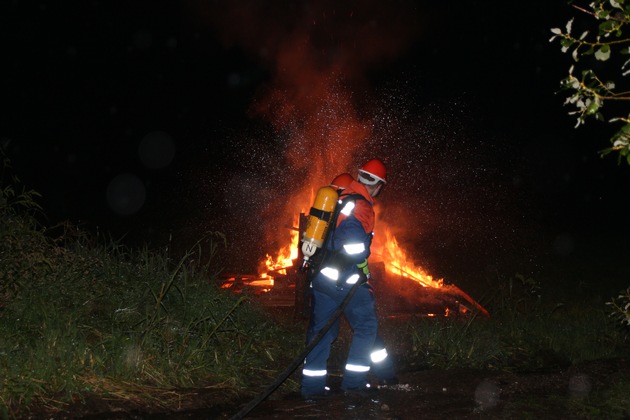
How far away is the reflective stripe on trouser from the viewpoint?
5.41m

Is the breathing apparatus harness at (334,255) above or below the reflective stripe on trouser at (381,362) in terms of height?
above

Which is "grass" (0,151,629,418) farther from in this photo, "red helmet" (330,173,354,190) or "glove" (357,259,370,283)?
"red helmet" (330,173,354,190)

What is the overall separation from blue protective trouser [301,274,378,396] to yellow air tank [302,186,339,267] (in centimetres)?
34

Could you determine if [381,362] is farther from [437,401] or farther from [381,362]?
[437,401]

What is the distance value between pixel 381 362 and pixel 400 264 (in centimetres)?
428

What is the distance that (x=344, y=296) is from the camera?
17.3 ft

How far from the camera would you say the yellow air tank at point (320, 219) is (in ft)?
16.5

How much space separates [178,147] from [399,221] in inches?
712

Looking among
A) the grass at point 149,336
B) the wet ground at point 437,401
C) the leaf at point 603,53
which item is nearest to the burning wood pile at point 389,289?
the grass at point 149,336

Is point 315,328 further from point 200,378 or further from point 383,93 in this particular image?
point 383,93

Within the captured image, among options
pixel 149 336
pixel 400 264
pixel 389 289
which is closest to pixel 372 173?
pixel 149 336

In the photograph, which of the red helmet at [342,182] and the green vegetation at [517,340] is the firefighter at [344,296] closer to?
the red helmet at [342,182]

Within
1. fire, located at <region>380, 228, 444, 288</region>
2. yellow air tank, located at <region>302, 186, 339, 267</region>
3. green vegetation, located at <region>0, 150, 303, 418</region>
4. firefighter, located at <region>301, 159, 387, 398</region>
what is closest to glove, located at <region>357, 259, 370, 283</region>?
firefighter, located at <region>301, 159, 387, 398</region>

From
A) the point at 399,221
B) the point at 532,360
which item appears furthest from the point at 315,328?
the point at 399,221
